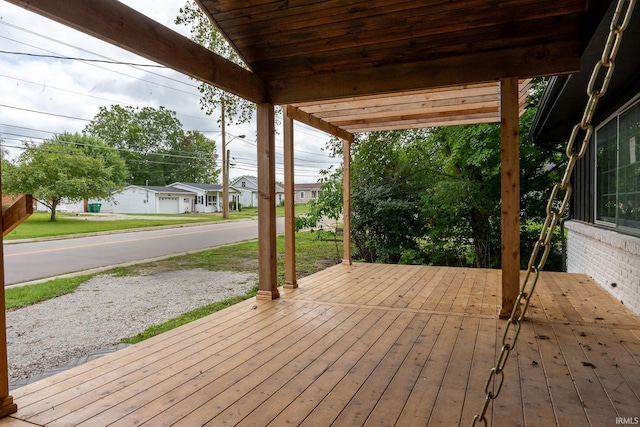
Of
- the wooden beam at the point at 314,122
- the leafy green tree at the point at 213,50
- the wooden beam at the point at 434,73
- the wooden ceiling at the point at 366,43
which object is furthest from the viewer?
the leafy green tree at the point at 213,50

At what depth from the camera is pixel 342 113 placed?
516 centimetres

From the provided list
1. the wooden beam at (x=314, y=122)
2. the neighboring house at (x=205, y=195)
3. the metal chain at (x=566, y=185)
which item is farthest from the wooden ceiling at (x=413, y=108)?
the neighboring house at (x=205, y=195)

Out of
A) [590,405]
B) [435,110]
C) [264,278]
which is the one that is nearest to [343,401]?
[590,405]

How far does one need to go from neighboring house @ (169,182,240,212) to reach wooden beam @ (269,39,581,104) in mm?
20101

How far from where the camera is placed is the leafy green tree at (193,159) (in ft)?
73.3

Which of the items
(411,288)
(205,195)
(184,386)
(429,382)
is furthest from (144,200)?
(429,382)

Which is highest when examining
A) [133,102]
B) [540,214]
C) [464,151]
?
[133,102]

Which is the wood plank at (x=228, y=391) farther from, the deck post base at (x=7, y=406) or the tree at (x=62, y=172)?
the tree at (x=62, y=172)

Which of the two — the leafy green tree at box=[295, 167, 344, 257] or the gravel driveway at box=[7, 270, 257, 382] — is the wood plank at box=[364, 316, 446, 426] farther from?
the leafy green tree at box=[295, 167, 344, 257]

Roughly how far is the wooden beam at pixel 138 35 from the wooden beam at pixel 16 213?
0.97 metres

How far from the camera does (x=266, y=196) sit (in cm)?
418

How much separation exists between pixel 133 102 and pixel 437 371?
62.2 ft

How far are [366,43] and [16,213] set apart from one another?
2.94 metres

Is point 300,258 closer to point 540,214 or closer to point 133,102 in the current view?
point 540,214
